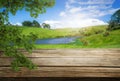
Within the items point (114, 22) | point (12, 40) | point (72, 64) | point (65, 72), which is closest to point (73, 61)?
point (72, 64)

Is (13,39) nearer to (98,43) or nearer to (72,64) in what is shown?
(72,64)

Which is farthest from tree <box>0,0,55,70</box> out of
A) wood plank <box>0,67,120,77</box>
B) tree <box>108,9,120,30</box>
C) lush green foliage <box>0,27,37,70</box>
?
tree <box>108,9,120,30</box>

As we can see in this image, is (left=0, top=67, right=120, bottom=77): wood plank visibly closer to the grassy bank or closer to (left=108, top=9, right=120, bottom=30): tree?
the grassy bank

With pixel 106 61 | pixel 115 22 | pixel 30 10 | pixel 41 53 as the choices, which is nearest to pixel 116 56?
pixel 106 61

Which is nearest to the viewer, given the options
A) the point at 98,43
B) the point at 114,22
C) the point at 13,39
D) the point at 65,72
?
the point at 13,39

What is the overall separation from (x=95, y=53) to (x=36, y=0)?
5.70 feet

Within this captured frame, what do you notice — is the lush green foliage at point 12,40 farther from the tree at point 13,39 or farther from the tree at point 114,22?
the tree at point 114,22

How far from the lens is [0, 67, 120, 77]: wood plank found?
180 inches

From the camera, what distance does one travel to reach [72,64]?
191 inches

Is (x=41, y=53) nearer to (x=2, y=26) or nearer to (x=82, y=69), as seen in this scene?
(x=82, y=69)

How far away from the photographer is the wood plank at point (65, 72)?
4578mm

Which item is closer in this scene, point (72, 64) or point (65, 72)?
point (65, 72)

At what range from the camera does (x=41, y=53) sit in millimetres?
5531

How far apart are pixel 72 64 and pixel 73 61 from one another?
0.14m
